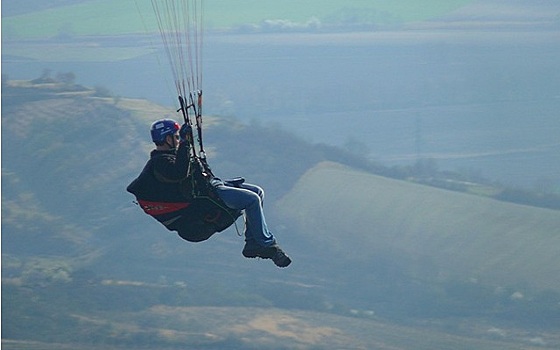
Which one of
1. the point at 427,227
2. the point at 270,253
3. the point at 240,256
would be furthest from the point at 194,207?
the point at 427,227

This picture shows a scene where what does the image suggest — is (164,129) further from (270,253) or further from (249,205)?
(270,253)

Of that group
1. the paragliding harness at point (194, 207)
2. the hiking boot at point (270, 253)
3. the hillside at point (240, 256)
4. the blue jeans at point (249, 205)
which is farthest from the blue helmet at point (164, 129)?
the hillside at point (240, 256)

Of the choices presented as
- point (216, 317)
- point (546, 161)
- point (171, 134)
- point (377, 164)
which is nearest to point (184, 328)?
point (216, 317)

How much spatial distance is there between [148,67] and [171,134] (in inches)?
2345

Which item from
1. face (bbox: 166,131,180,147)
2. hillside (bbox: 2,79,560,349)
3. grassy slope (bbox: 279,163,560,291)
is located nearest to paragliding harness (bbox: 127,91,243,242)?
face (bbox: 166,131,180,147)

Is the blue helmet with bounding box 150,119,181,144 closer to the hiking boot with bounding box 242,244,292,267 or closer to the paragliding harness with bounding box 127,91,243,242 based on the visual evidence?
the paragliding harness with bounding box 127,91,243,242

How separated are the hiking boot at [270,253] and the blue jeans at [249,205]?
1.7 inches

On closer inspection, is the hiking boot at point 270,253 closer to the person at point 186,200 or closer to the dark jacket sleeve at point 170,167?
the person at point 186,200

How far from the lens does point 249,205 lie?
13.5 metres

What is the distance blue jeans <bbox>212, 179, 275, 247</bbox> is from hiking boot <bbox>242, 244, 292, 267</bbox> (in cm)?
4

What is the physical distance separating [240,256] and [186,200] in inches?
2149

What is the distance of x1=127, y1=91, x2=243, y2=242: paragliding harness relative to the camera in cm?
1347

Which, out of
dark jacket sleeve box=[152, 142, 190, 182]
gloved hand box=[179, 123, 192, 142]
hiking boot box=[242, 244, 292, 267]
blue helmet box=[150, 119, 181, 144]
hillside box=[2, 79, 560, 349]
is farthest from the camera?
hillside box=[2, 79, 560, 349]

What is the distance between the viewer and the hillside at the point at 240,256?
206 feet
